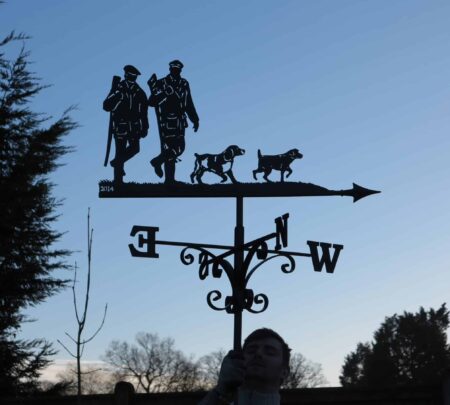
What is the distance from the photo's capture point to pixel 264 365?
525 cm

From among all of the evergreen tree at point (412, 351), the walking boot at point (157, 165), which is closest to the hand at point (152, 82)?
the walking boot at point (157, 165)

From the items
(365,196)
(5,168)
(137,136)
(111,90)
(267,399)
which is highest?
(5,168)

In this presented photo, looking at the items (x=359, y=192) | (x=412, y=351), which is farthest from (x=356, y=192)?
(x=412, y=351)

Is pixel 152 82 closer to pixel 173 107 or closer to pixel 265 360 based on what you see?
pixel 173 107

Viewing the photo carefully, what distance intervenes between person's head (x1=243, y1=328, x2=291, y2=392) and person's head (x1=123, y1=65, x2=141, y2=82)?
2486 millimetres

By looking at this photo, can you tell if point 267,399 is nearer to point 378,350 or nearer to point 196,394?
point 196,394

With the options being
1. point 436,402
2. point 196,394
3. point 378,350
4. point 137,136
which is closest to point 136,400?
point 196,394

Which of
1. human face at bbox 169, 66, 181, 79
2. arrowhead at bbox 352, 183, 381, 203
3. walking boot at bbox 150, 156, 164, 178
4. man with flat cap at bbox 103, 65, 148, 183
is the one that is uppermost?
human face at bbox 169, 66, 181, 79

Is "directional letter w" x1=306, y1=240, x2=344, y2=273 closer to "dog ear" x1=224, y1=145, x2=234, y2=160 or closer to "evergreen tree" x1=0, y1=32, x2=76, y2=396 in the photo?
"dog ear" x1=224, y1=145, x2=234, y2=160

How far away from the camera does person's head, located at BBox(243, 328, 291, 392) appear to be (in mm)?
5219

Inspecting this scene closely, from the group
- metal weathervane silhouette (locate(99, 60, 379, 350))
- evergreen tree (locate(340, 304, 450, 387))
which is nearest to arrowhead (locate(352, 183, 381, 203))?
metal weathervane silhouette (locate(99, 60, 379, 350))

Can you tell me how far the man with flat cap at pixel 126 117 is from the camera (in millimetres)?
6117

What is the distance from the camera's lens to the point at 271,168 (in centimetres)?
594

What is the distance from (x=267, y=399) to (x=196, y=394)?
4178 millimetres
